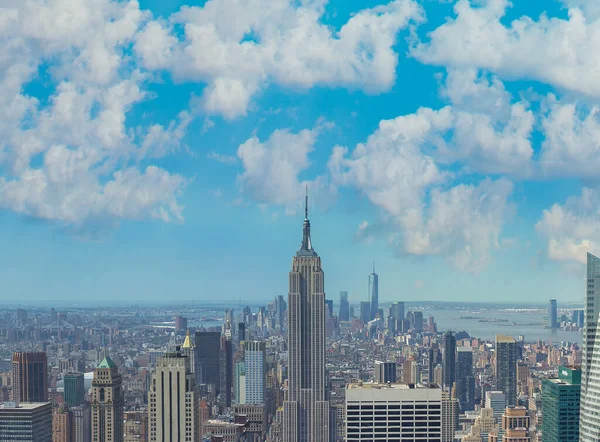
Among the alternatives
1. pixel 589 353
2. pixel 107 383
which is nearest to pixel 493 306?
pixel 589 353

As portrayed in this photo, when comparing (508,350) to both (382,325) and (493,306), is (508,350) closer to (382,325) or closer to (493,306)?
(382,325)

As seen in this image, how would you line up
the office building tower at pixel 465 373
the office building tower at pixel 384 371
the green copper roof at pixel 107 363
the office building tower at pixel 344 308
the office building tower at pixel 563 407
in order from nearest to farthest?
the office building tower at pixel 563 407 → the green copper roof at pixel 107 363 → the office building tower at pixel 384 371 → the office building tower at pixel 344 308 → the office building tower at pixel 465 373

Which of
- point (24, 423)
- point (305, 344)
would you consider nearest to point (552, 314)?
point (24, 423)

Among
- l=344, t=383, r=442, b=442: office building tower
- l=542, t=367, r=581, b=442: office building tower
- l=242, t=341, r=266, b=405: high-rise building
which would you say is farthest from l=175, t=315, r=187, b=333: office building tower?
l=542, t=367, r=581, b=442: office building tower

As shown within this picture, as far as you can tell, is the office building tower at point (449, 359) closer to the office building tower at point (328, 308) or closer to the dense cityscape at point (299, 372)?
the dense cityscape at point (299, 372)

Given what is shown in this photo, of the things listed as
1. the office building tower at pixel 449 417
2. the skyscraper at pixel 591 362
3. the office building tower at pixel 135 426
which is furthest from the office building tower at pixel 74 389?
the skyscraper at pixel 591 362
